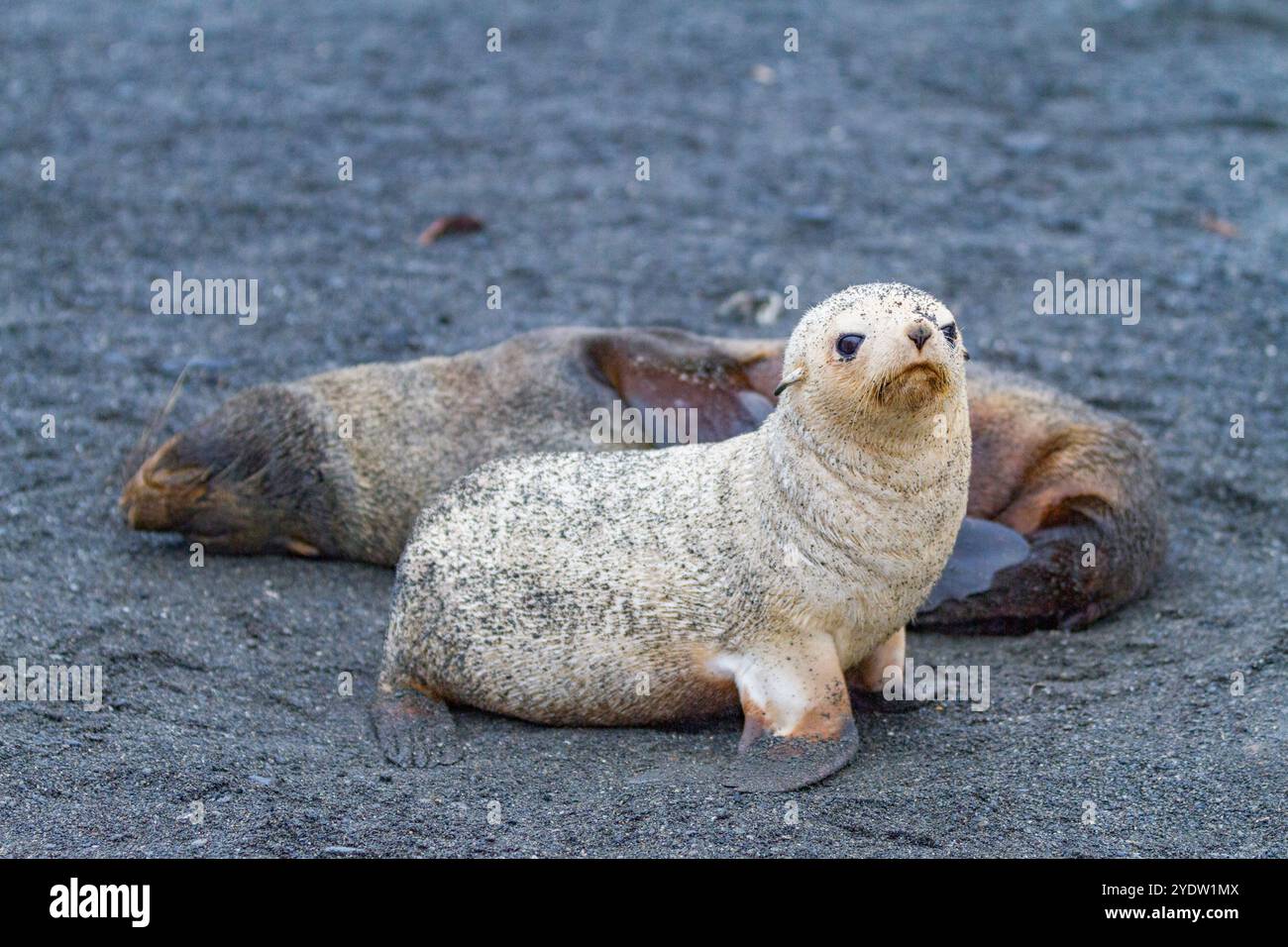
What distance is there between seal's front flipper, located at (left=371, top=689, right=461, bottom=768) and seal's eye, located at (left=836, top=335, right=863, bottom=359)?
1.62 m

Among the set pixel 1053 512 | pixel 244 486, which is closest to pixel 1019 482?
pixel 1053 512

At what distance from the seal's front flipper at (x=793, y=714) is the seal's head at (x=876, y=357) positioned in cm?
70

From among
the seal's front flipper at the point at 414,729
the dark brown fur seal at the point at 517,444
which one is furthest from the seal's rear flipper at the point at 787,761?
the dark brown fur seal at the point at 517,444

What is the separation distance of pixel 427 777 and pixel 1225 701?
2.40 metres

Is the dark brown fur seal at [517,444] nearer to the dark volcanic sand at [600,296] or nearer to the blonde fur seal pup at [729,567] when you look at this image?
the dark volcanic sand at [600,296]

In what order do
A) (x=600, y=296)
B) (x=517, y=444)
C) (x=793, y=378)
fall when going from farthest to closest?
(x=600, y=296) < (x=517, y=444) < (x=793, y=378)

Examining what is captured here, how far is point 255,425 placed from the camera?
6.63 meters

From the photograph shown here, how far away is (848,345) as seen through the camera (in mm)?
4430

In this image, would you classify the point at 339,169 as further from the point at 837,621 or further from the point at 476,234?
the point at 837,621

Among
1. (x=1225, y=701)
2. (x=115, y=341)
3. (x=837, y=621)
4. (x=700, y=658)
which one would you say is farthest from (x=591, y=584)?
(x=115, y=341)

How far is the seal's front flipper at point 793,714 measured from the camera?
14.8 ft

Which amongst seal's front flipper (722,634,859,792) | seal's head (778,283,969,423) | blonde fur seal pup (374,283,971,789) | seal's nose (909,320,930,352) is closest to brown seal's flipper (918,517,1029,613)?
blonde fur seal pup (374,283,971,789)

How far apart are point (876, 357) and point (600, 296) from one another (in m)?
4.32

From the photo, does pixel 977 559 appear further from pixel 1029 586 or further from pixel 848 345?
pixel 848 345
